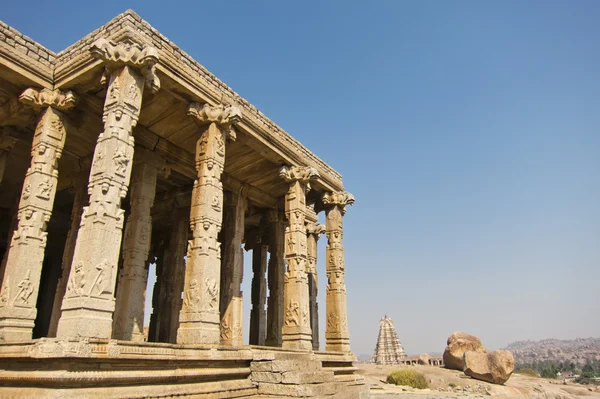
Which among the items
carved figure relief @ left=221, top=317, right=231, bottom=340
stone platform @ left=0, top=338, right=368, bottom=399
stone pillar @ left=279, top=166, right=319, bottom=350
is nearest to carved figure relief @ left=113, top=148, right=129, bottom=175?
stone platform @ left=0, top=338, right=368, bottom=399

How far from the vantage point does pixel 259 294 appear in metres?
18.7

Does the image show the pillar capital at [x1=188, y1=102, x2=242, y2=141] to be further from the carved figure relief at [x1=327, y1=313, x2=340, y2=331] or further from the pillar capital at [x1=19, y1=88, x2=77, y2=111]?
the carved figure relief at [x1=327, y1=313, x2=340, y2=331]

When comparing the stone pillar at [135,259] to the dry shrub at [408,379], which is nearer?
the stone pillar at [135,259]

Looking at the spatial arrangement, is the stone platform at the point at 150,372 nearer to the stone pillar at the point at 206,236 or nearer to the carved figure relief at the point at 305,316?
the stone pillar at the point at 206,236

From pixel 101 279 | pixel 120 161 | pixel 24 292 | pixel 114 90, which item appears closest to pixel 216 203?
pixel 120 161

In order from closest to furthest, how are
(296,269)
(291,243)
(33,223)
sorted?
(33,223) < (296,269) < (291,243)

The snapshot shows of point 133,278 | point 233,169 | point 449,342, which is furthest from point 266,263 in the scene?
point 449,342

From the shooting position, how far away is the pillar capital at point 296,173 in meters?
14.1

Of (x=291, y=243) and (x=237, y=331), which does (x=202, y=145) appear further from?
(x=237, y=331)

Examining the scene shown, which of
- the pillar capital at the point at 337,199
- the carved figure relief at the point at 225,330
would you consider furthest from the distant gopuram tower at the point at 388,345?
the carved figure relief at the point at 225,330

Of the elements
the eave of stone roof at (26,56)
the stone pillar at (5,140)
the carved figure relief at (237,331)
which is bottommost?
the carved figure relief at (237,331)

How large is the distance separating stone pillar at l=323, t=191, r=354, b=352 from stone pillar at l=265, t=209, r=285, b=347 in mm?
2116

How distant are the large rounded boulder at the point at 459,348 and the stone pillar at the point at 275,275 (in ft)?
94.6

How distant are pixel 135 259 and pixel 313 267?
34.8ft
